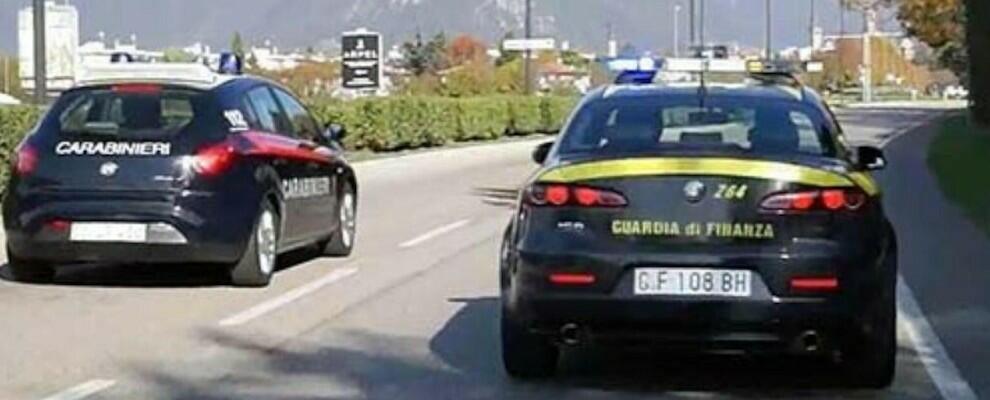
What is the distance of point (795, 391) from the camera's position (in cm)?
975

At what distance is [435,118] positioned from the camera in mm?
46375

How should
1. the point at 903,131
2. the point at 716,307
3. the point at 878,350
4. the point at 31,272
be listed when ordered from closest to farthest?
the point at 716,307
the point at 878,350
the point at 31,272
the point at 903,131

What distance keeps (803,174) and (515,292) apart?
1359mm

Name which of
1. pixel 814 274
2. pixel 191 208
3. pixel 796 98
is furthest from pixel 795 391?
pixel 191 208

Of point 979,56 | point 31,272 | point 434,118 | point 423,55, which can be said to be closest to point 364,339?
point 31,272

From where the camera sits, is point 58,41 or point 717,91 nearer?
point 717,91

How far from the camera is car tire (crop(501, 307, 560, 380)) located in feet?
31.7

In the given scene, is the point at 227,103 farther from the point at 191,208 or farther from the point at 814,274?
the point at 814,274

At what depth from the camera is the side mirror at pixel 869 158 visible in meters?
10.3

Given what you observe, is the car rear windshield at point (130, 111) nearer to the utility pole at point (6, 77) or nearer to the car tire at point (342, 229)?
the car tire at point (342, 229)

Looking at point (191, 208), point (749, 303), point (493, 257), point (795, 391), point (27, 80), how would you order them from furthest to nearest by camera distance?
point (27, 80)
point (493, 257)
point (191, 208)
point (795, 391)
point (749, 303)

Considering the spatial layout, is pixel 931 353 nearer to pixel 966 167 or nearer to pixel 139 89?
pixel 139 89

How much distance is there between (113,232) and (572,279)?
5.25m

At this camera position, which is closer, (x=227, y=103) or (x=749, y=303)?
(x=749, y=303)
